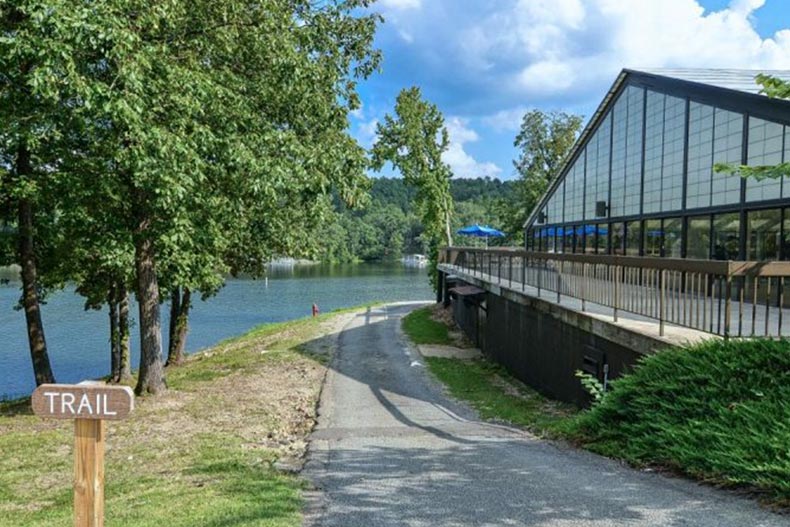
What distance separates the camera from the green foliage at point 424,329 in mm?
19031

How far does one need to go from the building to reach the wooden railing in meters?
1.56

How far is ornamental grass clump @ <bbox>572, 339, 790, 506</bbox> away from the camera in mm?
4383

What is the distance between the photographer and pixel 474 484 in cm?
498

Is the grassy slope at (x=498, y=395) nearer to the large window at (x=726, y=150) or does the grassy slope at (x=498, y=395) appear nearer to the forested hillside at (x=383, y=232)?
the large window at (x=726, y=150)

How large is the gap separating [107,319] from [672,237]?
31.0m

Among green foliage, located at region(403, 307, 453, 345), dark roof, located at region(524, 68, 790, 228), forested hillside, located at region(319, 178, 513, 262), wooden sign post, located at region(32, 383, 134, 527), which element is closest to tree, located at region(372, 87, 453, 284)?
Answer: green foliage, located at region(403, 307, 453, 345)

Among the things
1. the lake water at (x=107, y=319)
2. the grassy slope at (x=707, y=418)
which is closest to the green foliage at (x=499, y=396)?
the grassy slope at (x=707, y=418)

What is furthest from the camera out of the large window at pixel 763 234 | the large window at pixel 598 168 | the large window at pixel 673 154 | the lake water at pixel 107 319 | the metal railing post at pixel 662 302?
the lake water at pixel 107 319

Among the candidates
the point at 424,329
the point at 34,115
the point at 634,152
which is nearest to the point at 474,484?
the point at 34,115

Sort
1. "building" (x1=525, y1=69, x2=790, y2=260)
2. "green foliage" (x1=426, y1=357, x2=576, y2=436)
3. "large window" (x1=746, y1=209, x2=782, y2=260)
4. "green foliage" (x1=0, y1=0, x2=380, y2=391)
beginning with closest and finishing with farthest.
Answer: "green foliage" (x1=0, y1=0, x2=380, y2=391) < "green foliage" (x1=426, y1=357, x2=576, y2=436) < "large window" (x1=746, y1=209, x2=782, y2=260) < "building" (x1=525, y1=69, x2=790, y2=260)

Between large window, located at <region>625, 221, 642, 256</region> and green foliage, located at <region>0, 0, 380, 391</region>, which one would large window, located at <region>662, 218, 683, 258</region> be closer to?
large window, located at <region>625, 221, 642, 256</region>

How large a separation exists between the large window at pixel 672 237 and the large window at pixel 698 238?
14.2 inches

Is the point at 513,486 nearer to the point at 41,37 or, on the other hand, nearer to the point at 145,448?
the point at 145,448

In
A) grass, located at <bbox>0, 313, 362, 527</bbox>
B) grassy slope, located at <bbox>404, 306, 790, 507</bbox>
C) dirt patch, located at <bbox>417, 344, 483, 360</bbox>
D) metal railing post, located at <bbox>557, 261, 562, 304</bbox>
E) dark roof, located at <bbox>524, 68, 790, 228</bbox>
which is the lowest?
dirt patch, located at <bbox>417, 344, 483, 360</bbox>
